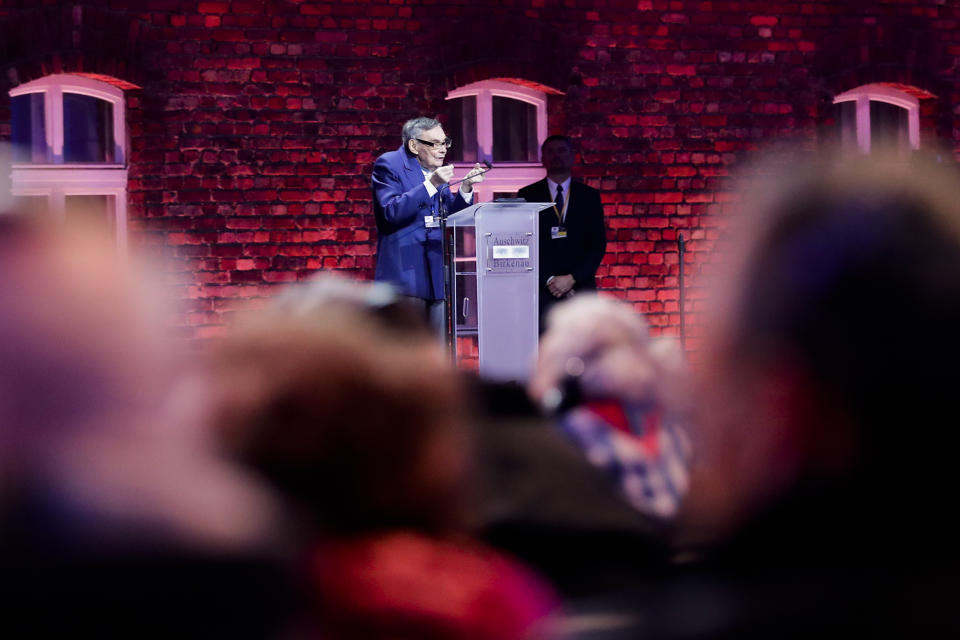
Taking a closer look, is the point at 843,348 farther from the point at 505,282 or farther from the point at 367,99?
the point at 367,99

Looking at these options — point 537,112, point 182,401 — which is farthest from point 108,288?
point 537,112

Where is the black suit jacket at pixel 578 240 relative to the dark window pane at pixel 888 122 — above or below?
below

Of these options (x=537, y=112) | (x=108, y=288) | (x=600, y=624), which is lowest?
(x=600, y=624)

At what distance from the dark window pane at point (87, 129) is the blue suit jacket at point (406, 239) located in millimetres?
2451

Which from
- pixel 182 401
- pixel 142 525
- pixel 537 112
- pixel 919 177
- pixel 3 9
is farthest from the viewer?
pixel 537 112

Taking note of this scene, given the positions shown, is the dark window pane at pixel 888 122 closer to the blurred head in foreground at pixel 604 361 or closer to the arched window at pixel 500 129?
the arched window at pixel 500 129

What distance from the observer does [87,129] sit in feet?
24.6

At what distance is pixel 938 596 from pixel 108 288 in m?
0.88

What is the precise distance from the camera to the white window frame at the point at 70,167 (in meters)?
7.36

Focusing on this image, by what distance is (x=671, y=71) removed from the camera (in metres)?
8.15

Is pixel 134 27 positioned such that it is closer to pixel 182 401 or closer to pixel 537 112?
pixel 537 112

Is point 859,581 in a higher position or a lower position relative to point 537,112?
lower

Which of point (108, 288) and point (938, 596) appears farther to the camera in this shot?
point (938, 596)

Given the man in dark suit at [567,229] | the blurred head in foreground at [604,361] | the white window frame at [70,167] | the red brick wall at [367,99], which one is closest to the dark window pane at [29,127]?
the white window frame at [70,167]
